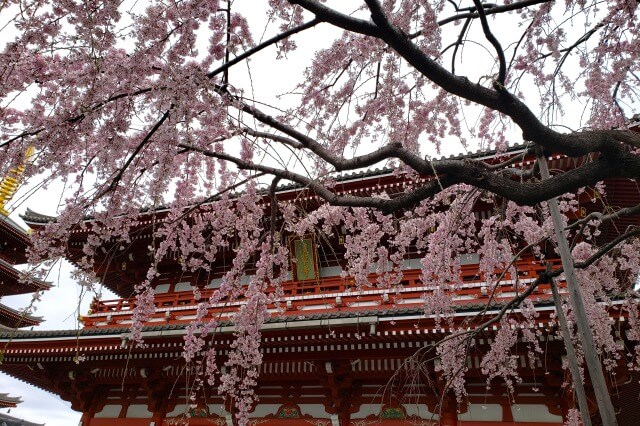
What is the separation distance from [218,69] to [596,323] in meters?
5.15

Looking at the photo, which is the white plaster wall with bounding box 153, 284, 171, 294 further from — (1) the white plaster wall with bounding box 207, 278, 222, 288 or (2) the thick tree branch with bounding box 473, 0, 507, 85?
(2) the thick tree branch with bounding box 473, 0, 507, 85

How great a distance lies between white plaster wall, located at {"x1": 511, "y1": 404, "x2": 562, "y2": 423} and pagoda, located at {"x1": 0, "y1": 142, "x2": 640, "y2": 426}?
14 mm

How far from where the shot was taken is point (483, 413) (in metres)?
7.12

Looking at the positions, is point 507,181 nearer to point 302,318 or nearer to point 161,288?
point 302,318

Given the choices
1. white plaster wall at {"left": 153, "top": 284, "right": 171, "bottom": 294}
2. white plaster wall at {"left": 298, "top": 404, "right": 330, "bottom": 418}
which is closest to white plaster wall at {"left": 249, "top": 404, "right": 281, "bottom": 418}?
white plaster wall at {"left": 298, "top": 404, "right": 330, "bottom": 418}

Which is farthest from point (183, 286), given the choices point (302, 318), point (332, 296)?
point (302, 318)

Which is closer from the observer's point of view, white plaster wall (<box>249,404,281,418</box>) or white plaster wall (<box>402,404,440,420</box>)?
white plaster wall (<box>402,404,440,420</box>)

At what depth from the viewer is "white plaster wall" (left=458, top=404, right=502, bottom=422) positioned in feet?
23.2

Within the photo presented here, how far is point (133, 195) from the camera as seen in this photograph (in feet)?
14.2

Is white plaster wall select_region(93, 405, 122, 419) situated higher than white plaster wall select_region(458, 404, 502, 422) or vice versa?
white plaster wall select_region(93, 405, 122, 419)

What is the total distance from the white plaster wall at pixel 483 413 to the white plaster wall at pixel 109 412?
273 inches

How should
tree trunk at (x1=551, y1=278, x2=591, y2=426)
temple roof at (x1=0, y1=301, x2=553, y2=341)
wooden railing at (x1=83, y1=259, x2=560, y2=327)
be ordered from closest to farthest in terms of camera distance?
tree trunk at (x1=551, y1=278, x2=591, y2=426) → temple roof at (x1=0, y1=301, x2=553, y2=341) → wooden railing at (x1=83, y1=259, x2=560, y2=327)

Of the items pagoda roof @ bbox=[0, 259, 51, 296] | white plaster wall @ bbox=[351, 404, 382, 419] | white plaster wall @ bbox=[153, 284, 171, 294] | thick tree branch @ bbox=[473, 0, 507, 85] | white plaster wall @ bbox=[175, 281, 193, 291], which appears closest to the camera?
thick tree branch @ bbox=[473, 0, 507, 85]

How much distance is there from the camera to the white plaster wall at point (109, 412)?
925 centimetres
